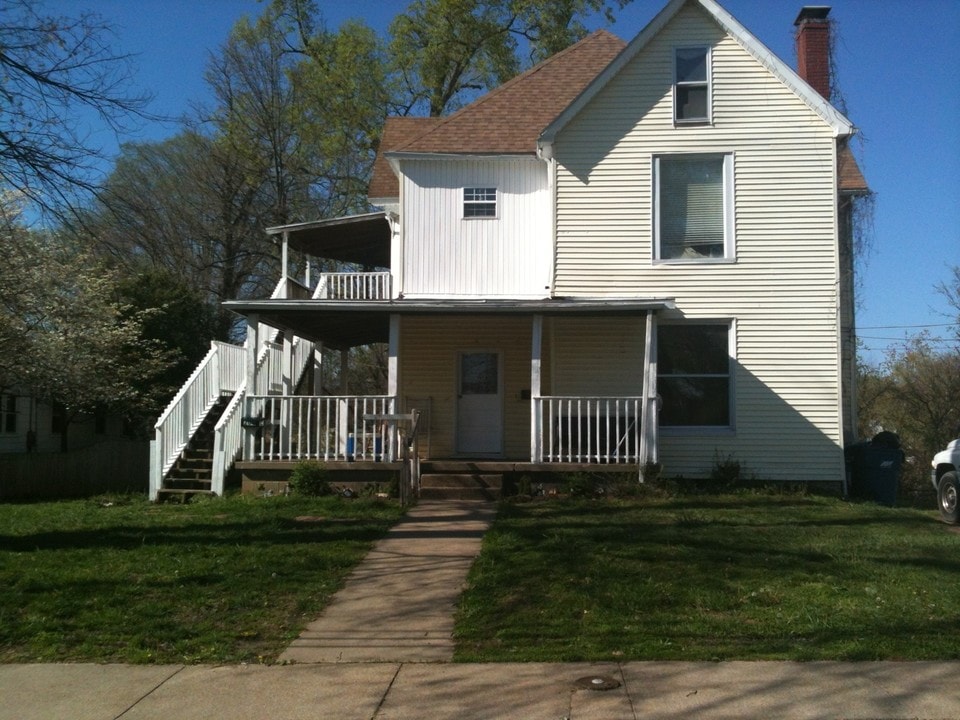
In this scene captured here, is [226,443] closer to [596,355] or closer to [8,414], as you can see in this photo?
[596,355]

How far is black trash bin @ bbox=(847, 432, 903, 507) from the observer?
15.7 m

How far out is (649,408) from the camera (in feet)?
48.7

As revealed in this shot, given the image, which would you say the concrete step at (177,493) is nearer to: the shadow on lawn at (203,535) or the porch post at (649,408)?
the shadow on lawn at (203,535)

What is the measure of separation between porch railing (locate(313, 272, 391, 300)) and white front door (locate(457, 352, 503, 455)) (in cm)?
233

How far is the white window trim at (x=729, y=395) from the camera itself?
15.9 m

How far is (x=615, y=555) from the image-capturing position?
10.0 m

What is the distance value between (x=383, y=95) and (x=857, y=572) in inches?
990

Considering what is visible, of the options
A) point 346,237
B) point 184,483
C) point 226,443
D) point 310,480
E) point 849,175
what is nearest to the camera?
point 310,480

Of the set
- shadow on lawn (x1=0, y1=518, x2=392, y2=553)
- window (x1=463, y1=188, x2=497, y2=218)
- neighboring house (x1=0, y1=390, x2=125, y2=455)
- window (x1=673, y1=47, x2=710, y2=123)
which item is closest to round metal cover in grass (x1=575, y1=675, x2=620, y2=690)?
shadow on lawn (x1=0, y1=518, x2=392, y2=553)

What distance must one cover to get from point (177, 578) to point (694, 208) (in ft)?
34.8

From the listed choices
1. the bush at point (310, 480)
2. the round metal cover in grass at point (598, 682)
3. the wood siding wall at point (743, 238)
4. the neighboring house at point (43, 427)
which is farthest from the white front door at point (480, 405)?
the neighboring house at point (43, 427)

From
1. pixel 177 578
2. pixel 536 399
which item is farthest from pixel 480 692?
pixel 536 399

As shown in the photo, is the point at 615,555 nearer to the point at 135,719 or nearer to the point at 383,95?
the point at 135,719

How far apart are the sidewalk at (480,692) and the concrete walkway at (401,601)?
15.5 inches
